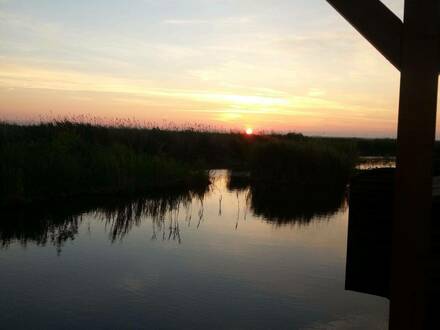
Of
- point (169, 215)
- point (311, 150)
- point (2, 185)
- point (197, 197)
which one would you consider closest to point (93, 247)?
point (169, 215)

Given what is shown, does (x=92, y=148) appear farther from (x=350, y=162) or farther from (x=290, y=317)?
(x=290, y=317)

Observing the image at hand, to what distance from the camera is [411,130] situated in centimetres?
178

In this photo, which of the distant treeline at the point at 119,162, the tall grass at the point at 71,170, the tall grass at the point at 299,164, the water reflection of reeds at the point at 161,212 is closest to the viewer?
the water reflection of reeds at the point at 161,212

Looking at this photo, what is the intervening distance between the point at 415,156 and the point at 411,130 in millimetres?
100

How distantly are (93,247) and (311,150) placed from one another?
35.7 ft

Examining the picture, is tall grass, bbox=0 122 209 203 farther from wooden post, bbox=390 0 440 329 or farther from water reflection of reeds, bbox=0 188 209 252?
wooden post, bbox=390 0 440 329

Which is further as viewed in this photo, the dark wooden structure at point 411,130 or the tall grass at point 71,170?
the tall grass at point 71,170

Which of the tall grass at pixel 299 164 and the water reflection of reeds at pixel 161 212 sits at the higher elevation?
the tall grass at pixel 299 164

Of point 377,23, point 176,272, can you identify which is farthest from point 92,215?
point 377,23

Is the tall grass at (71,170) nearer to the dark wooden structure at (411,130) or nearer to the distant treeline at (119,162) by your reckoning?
the distant treeline at (119,162)

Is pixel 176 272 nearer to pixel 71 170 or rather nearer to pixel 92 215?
pixel 92 215

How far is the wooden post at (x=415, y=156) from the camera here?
1775 mm

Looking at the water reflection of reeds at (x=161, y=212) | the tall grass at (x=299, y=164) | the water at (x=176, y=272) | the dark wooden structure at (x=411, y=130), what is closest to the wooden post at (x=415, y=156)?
the dark wooden structure at (x=411, y=130)

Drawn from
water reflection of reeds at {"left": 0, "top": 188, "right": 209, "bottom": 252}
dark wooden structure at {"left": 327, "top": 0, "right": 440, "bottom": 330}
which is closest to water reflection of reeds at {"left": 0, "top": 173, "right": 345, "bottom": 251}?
water reflection of reeds at {"left": 0, "top": 188, "right": 209, "bottom": 252}
